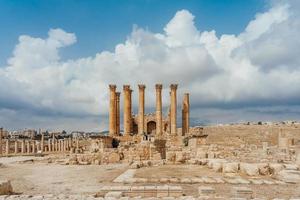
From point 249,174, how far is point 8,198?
35.9 ft

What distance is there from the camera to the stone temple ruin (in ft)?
37.9

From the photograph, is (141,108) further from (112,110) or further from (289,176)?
(289,176)

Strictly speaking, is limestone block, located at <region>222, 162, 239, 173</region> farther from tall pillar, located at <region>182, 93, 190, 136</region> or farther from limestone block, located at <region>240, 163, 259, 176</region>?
tall pillar, located at <region>182, 93, 190, 136</region>

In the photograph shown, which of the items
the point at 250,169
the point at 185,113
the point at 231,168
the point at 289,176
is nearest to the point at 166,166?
the point at 231,168

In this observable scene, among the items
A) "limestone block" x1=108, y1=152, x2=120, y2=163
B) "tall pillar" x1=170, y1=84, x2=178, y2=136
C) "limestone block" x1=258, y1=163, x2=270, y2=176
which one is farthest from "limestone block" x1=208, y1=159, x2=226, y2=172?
"tall pillar" x1=170, y1=84, x2=178, y2=136

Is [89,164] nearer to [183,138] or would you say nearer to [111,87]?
[183,138]

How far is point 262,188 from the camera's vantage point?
43.9ft

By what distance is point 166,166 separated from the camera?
23328 mm

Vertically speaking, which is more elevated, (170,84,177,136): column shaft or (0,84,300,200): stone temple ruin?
(170,84,177,136): column shaft

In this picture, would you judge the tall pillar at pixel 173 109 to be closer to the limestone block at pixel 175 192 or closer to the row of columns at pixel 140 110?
the row of columns at pixel 140 110

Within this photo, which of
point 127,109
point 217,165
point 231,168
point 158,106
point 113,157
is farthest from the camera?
point 127,109

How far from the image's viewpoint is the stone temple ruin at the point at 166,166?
37.9 ft

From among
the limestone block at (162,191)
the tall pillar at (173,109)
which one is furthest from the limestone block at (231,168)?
the tall pillar at (173,109)

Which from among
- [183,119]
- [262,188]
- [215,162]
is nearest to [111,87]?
[183,119]
